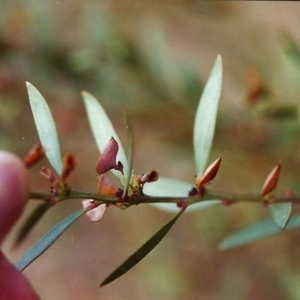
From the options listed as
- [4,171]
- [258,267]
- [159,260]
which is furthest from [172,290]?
[4,171]

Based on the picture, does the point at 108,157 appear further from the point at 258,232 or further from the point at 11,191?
the point at 258,232

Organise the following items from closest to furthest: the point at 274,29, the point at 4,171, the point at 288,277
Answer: the point at 4,171 → the point at 288,277 → the point at 274,29

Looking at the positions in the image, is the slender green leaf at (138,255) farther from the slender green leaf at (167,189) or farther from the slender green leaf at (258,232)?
the slender green leaf at (258,232)

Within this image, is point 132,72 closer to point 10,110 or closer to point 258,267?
point 10,110

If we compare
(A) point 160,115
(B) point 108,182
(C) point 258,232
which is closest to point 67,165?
(B) point 108,182

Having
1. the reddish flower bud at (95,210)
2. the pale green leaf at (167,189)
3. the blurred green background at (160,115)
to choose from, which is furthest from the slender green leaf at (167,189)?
the blurred green background at (160,115)

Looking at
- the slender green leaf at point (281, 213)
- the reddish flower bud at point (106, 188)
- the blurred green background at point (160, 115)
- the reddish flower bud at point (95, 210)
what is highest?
the reddish flower bud at point (106, 188)
